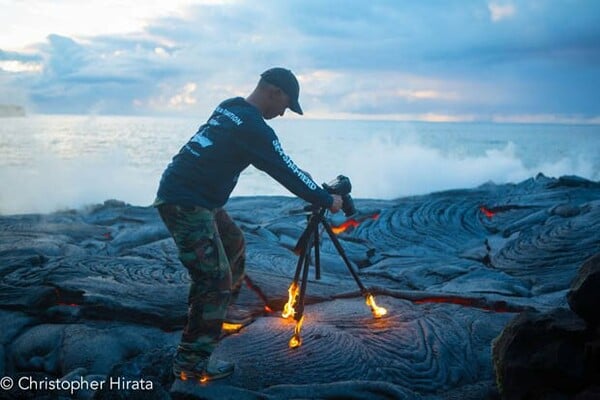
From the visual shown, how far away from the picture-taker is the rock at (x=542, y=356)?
13.4ft

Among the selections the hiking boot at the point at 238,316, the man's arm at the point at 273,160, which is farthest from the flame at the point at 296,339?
the man's arm at the point at 273,160

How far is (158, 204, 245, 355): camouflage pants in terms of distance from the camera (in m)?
4.90

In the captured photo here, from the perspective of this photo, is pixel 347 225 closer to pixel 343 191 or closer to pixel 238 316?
pixel 238 316

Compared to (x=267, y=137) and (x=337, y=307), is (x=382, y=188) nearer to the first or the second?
(x=337, y=307)

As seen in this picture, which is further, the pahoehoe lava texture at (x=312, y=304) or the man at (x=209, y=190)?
the pahoehoe lava texture at (x=312, y=304)

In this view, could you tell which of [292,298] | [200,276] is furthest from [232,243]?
[292,298]

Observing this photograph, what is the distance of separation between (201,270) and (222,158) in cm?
107

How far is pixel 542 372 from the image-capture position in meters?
4.19

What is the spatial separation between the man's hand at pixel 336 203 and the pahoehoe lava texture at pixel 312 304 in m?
1.68

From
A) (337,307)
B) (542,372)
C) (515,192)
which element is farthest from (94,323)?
(515,192)

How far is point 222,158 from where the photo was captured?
4949 mm

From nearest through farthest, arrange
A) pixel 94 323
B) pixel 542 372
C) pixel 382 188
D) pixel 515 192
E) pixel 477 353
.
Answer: pixel 542 372 < pixel 477 353 < pixel 94 323 < pixel 515 192 < pixel 382 188

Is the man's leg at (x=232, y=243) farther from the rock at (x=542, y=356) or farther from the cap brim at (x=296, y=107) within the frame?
the rock at (x=542, y=356)

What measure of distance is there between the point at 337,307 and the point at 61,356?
3.50 m
